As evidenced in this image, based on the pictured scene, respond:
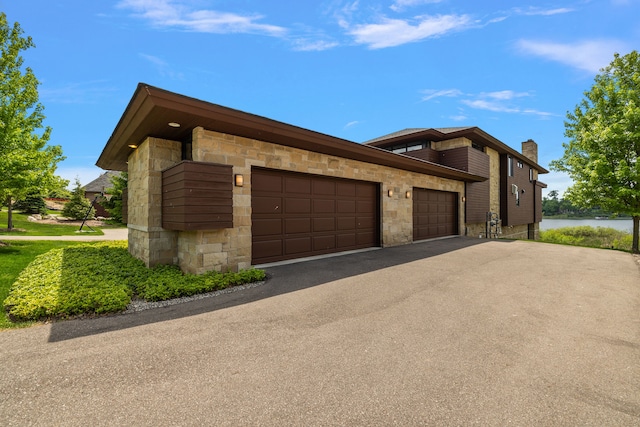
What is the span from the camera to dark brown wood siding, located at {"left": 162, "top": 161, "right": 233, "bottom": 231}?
550 cm

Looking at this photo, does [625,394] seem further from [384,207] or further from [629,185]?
A: [629,185]

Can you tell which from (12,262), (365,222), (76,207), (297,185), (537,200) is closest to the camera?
(12,262)

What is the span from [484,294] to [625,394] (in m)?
2.78

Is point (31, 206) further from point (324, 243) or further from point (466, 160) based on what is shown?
point (466, 160)

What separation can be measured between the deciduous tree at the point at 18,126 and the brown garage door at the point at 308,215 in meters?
9.30

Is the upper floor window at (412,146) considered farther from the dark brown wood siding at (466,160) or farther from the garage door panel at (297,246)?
the garage door panel at (297,246)

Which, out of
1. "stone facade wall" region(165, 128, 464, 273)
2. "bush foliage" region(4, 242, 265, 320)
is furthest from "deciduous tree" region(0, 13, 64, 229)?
"stone facade wall" region(165, 128, 464, 273)

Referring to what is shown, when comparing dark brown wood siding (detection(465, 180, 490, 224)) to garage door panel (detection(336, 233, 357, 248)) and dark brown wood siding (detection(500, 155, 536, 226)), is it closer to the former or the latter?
dark brown wood siding (detection(500, 155, 536, 226))

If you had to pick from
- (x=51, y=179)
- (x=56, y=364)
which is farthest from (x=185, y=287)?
(x=51, y=179)

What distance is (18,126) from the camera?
1048 centimetres

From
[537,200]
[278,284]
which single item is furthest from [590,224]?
[278,284]

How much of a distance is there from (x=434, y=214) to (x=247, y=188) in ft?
33.1

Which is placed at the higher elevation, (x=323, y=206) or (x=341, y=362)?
(x=323, y=206)

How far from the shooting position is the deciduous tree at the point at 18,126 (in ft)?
31.5
